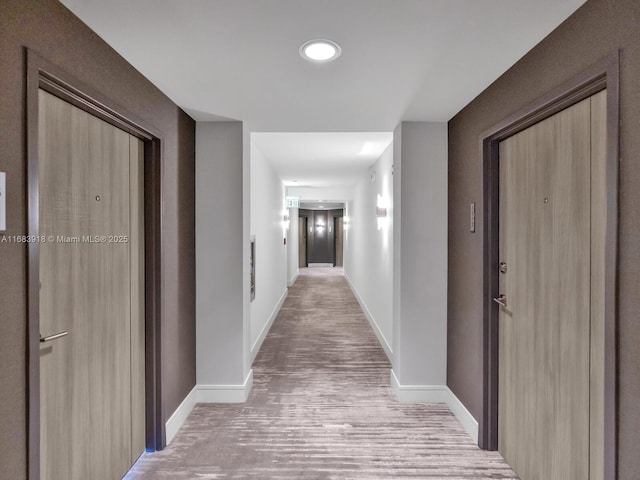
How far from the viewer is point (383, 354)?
13.6ft

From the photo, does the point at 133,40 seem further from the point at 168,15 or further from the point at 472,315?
the point at 472,315

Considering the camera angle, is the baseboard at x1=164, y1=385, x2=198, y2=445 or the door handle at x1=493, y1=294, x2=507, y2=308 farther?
the baseboard at x1=164, y1=385, x2=198, y2=445

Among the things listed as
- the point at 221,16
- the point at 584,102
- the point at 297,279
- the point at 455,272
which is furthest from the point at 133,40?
the point at 297,279

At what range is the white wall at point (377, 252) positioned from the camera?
13.5ft

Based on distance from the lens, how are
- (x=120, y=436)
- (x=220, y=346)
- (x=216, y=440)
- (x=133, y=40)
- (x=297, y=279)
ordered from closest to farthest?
(x=133, y=40)
(x=120, y=436)
(x=216, y=440)
(x=220, y=346)
(x=297, y=279)

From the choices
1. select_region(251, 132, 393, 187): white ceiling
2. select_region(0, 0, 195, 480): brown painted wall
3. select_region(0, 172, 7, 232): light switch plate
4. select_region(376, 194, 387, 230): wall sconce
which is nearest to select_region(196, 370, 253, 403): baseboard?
select_region(0, 0, 195, 480): brown painted wall

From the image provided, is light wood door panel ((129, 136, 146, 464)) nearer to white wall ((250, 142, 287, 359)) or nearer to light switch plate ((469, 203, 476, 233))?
white wall ((250, 142, 287, 359))

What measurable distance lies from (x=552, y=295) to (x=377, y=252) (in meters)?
3.35

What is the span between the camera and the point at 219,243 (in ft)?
9.57

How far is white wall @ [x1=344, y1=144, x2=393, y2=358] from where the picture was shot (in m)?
4.11

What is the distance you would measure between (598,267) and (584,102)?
2.30 ft

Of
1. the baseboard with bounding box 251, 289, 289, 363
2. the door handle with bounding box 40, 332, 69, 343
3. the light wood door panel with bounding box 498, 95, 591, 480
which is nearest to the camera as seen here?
the door handle with bounding box 40, 332, 69, 343

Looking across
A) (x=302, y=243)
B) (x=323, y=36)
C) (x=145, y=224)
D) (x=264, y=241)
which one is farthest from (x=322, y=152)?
(x=302, y=243)

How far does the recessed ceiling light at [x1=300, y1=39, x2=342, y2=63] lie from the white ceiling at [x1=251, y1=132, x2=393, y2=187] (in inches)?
72.2
